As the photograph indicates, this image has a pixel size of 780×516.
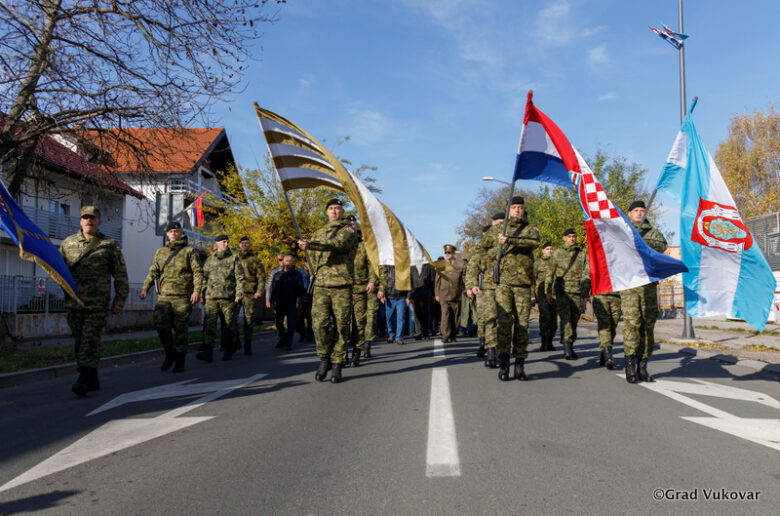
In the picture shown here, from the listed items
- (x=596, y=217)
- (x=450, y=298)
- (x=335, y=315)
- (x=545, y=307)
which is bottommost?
(x=545, y=307)

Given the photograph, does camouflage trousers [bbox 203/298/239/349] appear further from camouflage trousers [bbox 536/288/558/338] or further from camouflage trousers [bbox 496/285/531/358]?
camouflage trousers [bbox 536/288/558/338]

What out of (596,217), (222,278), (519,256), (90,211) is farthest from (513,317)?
(222,278)

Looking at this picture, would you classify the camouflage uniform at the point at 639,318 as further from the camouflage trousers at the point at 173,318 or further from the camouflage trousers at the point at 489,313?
the camouflage trousers at the point at 173,318

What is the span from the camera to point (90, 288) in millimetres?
6773

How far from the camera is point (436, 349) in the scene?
11078 millimetres

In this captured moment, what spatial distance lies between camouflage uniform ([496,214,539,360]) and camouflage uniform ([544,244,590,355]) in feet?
8.87

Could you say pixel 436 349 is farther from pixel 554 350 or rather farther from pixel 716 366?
pixel 716 366

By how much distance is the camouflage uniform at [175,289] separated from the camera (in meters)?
8.53

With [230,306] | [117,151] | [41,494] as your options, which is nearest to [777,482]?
[41,494]

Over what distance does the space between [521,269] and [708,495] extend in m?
4.15

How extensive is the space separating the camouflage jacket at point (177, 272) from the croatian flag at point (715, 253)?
6494 mm

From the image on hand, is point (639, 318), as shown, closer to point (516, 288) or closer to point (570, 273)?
point (516, 288)

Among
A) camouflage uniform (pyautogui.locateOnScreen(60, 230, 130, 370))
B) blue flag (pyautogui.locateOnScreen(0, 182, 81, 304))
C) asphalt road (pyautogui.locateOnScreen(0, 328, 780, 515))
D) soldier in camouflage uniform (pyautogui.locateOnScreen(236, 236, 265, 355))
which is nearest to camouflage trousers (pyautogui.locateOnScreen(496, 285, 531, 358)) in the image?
asphalt road (pyautogui.locateOnScreen(0, 328, 780, 515))

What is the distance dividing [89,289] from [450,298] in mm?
7524
